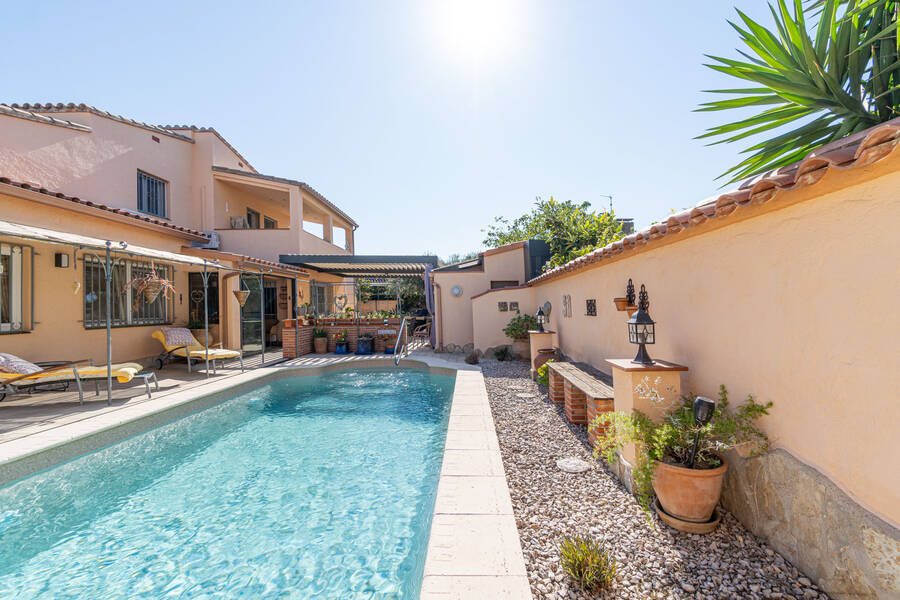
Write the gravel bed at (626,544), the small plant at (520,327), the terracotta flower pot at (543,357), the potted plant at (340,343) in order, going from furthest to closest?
1. the potted plant at (340,343)
2. the small plant at (520,327)
3. the terracotta flower pot at (543,357)
4. the gravel bed at (626,544)

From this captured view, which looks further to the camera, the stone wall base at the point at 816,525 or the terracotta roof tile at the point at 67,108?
the terracotta roof tile at the point at 67,108

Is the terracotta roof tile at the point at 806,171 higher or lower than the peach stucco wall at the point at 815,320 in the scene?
higher

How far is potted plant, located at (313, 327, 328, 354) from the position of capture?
13391 millimetres

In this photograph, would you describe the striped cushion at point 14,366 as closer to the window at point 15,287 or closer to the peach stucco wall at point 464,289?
the window at point 15,287

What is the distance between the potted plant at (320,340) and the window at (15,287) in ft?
22.9

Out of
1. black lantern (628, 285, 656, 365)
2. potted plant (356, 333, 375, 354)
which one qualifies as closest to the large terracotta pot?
black lantern (628, 285, 656, 365)

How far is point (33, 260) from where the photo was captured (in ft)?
25.7

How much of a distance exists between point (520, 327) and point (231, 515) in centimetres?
901

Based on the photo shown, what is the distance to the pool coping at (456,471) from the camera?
90.3 inches

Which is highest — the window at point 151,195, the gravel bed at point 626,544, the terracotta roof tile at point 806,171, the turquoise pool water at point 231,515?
the window at point 151,195

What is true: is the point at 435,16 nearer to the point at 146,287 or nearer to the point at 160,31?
the point at 160,31

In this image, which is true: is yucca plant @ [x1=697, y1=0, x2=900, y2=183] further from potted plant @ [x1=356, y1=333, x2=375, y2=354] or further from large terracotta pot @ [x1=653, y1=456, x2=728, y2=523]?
potted plant @ [x1=356, y1=333, x2=375, y2=354]

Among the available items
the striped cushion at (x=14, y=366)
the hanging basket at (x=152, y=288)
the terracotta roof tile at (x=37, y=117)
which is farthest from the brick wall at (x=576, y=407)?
the terracotta roof tile at (x=37, y=117)

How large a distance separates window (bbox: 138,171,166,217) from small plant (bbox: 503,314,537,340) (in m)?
13.6
